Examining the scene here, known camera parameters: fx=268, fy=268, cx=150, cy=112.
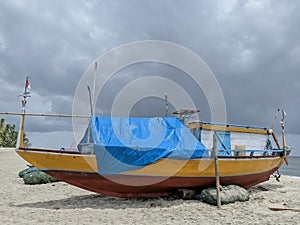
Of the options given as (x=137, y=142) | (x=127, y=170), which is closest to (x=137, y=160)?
(x=127, y=170)

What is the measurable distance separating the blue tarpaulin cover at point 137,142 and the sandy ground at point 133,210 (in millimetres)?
1296

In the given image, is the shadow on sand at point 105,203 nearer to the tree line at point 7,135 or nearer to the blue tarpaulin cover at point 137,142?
the blue tarpaulin cover at point 137,142

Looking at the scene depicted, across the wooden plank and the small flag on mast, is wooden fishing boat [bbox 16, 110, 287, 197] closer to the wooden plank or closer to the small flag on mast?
the wooden plank

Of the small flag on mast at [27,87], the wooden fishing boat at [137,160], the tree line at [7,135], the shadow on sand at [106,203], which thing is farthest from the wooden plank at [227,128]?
the tree line at [7,135]

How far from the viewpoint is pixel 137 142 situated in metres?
8.40

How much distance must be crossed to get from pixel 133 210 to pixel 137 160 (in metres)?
1.47

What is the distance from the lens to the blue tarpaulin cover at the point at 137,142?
26.0 ft

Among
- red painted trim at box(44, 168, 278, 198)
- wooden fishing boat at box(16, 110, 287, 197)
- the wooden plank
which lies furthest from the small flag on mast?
the wooden plank

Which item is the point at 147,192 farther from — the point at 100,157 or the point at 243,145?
the point at 243,145

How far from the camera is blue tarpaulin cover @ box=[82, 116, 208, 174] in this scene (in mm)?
7934

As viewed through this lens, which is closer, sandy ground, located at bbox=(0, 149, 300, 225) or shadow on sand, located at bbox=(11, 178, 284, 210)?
sandy ground, located at bbox=(0, 149, 300, 225)

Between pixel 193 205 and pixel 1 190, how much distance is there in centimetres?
829

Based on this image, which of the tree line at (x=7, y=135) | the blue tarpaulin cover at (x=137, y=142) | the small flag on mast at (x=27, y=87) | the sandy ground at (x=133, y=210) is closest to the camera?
the sandy ground at (x=133, y=210)

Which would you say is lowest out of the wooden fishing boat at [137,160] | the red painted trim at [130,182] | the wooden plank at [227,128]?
the red painted trim at [130,182]
